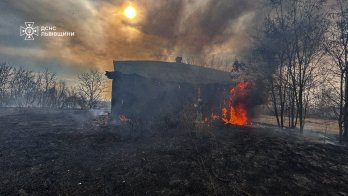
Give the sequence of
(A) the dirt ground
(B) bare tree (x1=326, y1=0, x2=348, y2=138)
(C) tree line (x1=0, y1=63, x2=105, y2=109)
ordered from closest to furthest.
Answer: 1. (A) the dirt ground
2. (B) bare tree (x1=326, y1=0, x2=348, y2=138)
3. (C) tree line (x1=0, y1=63, x2=105, y2=109)

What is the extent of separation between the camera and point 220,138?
13.5m

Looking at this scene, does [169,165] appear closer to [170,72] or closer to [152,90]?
[152,90]

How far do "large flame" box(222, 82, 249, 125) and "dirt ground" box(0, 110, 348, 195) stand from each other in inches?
352

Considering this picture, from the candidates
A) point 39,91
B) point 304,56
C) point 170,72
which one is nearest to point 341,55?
point 304,56

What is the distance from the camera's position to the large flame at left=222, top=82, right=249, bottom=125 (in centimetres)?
2278

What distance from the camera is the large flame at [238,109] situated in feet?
74.7

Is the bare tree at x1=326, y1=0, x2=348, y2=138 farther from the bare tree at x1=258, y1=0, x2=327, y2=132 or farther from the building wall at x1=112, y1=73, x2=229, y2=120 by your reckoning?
the building wall at x1=112, y1=73, x2=229, y2=120

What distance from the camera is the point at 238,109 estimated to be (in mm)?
22969

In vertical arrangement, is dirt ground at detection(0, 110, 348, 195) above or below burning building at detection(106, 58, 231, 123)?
below

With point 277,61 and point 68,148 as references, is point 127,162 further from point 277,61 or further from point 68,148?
point 277,61

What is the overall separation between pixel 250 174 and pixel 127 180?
4561 mm

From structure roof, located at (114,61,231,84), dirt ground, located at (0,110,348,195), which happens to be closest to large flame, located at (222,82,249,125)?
structure roof, located at (114,61,231,84)

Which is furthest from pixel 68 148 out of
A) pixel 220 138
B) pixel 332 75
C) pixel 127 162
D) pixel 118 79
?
pixel 332 75

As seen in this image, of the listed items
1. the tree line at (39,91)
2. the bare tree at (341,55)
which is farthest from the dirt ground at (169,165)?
the tree line at (39,91)
